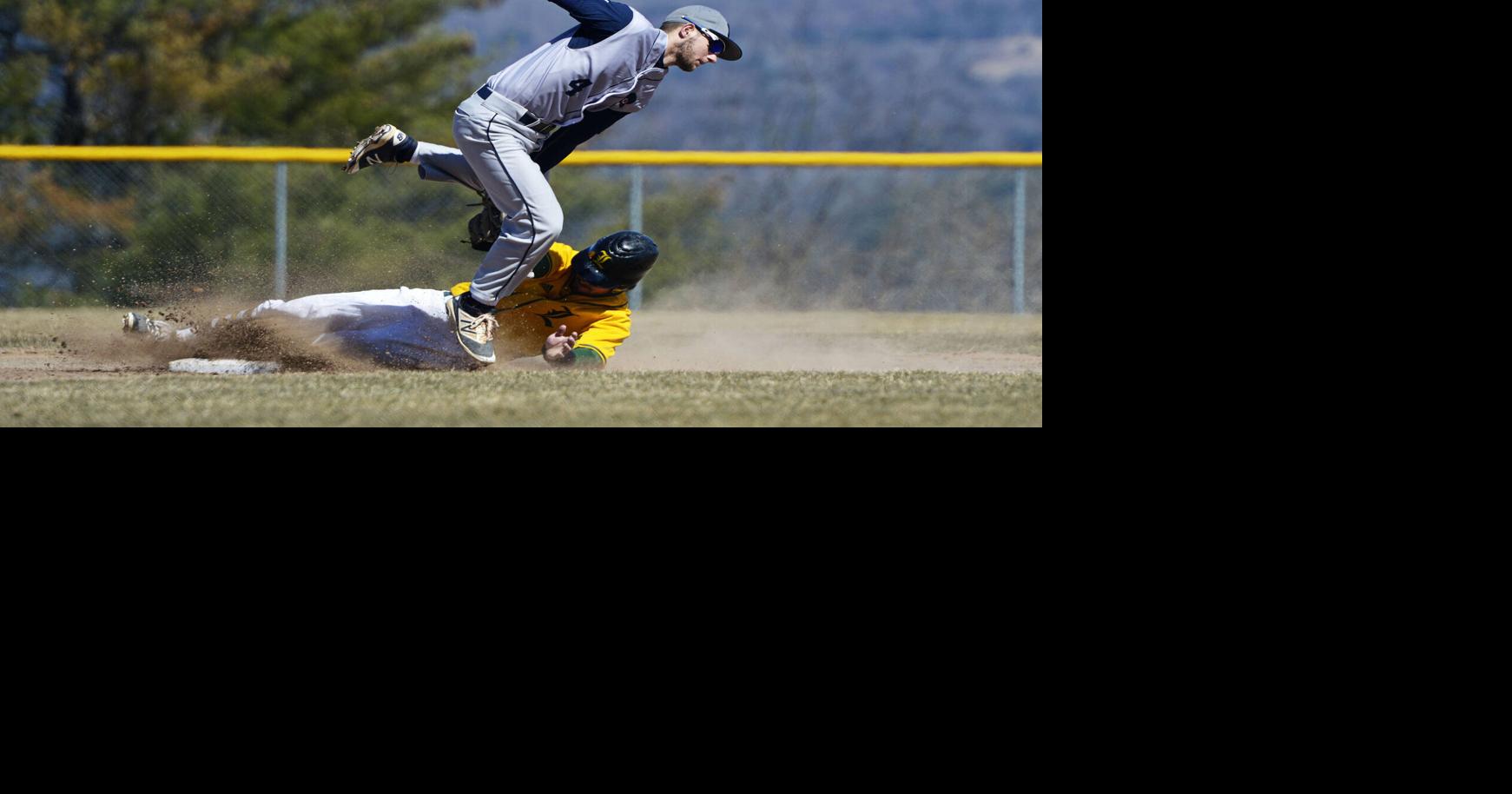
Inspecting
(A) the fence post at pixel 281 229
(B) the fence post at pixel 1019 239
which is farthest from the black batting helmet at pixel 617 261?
(B) the fence post at pixel 1019 239

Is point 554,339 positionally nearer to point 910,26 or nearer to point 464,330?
point 464,330

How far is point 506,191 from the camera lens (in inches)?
237

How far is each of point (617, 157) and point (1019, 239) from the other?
3.51 metres

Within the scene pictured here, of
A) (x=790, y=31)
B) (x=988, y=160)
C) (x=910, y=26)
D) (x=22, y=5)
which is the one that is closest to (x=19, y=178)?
(x=22, y=5)

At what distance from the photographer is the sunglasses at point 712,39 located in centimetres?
604

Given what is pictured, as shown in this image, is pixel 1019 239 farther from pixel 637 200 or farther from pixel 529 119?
pixel 529 119

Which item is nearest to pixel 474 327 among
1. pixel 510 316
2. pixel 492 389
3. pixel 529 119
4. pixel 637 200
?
pixel 510 316

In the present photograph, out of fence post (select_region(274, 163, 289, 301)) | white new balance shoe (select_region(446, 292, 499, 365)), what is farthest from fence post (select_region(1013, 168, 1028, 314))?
white new balance shoe (select_region(446, 292, 499, 365))

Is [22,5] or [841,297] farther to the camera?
[22,5]

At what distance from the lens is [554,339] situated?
20.6 ft

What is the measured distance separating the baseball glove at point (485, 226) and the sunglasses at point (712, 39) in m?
1.24

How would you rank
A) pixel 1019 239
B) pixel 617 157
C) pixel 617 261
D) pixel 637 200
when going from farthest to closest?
pixel 1019 239
pixel 637 200
pixel 617 157
pixel 617 261

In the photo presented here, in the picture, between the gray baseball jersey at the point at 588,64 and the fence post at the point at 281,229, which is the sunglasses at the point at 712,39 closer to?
the gray baseball jersey at the point at 588,64

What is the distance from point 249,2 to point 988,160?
10498 millimetres
